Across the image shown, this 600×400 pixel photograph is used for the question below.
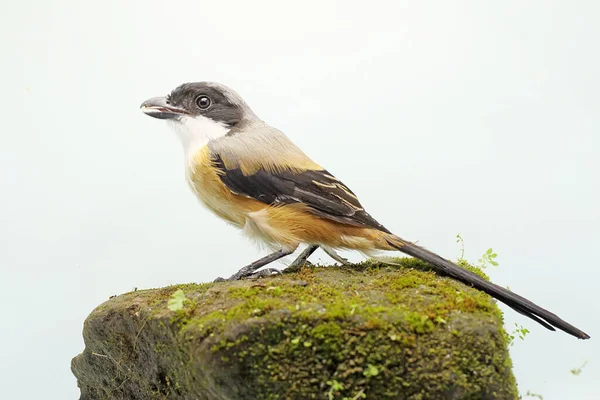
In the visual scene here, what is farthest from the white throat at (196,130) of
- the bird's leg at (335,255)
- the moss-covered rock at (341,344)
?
the moss-covered rock at (341,344)

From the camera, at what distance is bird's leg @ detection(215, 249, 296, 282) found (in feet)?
14.9

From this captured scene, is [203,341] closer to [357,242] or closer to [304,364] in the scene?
[304,364]

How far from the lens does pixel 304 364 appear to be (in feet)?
10.2

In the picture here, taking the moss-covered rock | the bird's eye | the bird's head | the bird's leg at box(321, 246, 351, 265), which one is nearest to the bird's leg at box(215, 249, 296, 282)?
the bird's leg at box(321, 246, 351, 265)

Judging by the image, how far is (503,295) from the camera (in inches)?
162

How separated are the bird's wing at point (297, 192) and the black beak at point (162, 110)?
2.13 ft

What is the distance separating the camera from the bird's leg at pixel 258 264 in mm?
4539

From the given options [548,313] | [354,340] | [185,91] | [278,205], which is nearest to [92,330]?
[278,205]

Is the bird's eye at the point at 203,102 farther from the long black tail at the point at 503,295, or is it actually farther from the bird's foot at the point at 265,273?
the long black tail at the point at 503,295

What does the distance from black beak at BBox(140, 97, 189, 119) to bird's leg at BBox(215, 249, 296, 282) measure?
1.38 meters

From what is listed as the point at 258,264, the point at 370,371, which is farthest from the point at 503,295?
the point at 258,264

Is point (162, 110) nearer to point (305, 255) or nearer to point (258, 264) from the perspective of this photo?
point (258, 264)

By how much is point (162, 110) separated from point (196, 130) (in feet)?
1.09

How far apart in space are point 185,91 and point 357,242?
189cm
